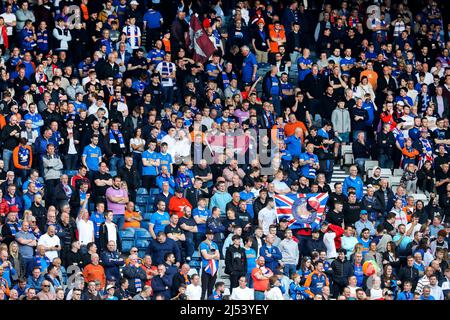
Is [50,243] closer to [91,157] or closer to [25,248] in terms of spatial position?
[25,248]

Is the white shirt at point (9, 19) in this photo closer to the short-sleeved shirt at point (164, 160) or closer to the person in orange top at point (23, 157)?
the person in orange top at point (23, 157)

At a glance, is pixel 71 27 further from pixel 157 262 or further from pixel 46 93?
pixel 157 262

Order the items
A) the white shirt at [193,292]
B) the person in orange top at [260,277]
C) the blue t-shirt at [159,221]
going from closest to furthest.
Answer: the white shirt at [193,292] < the person in orange top at [260,277] < the blue t-shirt at [159,221]

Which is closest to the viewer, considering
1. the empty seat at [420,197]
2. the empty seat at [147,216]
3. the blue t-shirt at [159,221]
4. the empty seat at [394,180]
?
the blue t-shirt at [159,221]

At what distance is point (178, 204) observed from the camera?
88.1 feet

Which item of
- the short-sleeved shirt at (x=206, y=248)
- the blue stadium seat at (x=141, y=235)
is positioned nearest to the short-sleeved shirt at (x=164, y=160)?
the blue stadium seat at (x=141, y=235)

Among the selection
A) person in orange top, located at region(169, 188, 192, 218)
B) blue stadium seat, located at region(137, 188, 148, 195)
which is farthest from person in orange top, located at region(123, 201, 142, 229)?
blue stadium seat, located at region(137, 188, 148, 195)

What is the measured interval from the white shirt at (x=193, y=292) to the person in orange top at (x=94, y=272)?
1470 millimetres

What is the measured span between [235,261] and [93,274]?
2580 millimetres

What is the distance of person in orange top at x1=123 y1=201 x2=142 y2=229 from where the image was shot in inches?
1048

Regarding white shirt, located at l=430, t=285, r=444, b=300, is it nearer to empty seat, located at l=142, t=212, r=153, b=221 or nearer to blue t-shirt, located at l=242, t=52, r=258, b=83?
empty seat, located at l=142, t=212, r=153, b=221

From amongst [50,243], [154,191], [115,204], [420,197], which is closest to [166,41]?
[154,191]

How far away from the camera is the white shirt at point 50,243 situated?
2533 cm

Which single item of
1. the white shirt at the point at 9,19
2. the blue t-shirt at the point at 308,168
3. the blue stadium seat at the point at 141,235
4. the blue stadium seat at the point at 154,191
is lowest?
the blue stadium seat at the point at 141,235
